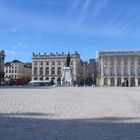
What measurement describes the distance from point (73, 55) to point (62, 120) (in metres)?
142

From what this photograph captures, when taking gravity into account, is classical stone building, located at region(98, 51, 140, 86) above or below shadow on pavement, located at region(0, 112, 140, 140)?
above

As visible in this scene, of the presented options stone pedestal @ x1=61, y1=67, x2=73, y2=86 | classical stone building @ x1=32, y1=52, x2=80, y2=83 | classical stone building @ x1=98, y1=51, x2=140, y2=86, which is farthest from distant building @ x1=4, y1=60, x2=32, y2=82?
stone pedestal @ x1=61, y1=67, x2=73, y2=86

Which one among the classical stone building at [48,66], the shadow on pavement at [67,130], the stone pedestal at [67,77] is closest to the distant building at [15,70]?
the classical stone building at [48,66]

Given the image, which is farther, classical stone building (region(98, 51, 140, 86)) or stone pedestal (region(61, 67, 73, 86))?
classical stone building (region(98, 51, 140, 86))

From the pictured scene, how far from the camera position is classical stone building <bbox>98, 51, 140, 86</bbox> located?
13138 cm

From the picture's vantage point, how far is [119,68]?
13388cm

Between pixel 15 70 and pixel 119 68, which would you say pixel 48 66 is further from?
pixel 119 68

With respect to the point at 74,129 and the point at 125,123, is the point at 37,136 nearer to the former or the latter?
the point at 74,129

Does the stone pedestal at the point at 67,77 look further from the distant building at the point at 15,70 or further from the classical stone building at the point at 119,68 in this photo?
the distant building at the point at 15,70

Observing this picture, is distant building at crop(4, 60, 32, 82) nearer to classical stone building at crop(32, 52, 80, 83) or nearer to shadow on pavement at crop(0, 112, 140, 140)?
classical stone building at crop(32, 52, 80, 83)

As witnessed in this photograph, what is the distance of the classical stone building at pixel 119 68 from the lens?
131375 millimetres

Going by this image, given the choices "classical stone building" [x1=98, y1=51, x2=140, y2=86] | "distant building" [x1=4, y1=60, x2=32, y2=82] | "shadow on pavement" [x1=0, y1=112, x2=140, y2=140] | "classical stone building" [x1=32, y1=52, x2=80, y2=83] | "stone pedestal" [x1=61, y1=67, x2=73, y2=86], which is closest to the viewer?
"shadow on pavement" [x1=0, y1=112, x2=140, y2=140]

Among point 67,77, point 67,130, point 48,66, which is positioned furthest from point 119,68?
point 67,130

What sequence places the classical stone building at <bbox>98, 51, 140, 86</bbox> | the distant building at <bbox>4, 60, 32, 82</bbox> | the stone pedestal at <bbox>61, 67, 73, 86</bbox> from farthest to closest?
1. the distant building at <bbox>4, 60, 32, 82</bbox>
2. the classical stone building at <bbox>98, 51, 140, 86</bbox>
3. the stone pedestal at <bbox>61, 67, 73, 86</bbox>
